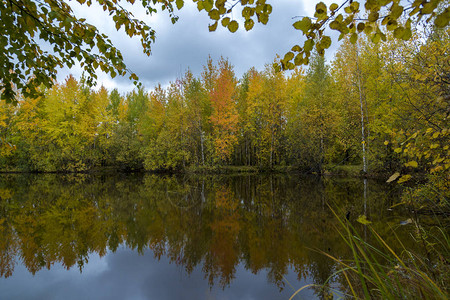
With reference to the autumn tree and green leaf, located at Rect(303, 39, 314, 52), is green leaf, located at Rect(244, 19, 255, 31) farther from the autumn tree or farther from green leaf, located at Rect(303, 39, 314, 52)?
the autumn tree

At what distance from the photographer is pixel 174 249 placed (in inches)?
176

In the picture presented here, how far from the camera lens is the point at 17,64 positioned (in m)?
2.70

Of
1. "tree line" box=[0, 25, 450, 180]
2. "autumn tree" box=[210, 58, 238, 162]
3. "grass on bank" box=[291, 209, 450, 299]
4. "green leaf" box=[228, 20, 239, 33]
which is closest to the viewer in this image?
"grass on bank" box=[291, 209, 450, 299]

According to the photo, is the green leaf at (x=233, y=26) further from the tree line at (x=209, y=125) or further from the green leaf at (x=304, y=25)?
the tree line at (x=209, y=125)

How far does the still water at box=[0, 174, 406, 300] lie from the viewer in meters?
3.37

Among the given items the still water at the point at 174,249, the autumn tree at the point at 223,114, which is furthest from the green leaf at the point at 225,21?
the autumn tree at the point at 223,114

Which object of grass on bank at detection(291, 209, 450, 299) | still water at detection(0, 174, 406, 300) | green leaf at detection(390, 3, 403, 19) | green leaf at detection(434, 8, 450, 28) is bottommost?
still water at detection(0, 174, 406, 300)

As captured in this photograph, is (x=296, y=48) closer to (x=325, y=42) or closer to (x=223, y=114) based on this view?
(x=325, y=42)

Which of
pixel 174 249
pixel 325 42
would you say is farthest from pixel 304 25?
pixel 174 249

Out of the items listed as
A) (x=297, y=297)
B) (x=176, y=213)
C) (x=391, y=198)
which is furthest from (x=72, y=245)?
(x=391, y=198)

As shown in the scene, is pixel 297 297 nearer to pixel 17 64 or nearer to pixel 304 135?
pixel 17 64

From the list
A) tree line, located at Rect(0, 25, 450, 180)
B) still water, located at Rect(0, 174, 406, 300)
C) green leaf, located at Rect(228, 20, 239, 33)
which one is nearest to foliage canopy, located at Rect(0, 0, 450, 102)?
green leaf, located at Rect(228, 20, 239, 33)

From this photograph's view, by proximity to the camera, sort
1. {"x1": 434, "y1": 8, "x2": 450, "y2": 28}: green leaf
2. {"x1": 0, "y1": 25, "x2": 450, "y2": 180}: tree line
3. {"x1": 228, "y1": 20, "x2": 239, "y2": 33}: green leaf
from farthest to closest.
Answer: {"x1": 0, "y1": 25, "x2": 450, "y2": 180}: tree line
{"x1": 228, "y1": 20, "x2": 239, "y2": 33}: green leaf
{"x1": 434, "y1": 8, "x2": 450, "y2": 28}: green leaf

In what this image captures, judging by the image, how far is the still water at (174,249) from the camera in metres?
3.37
